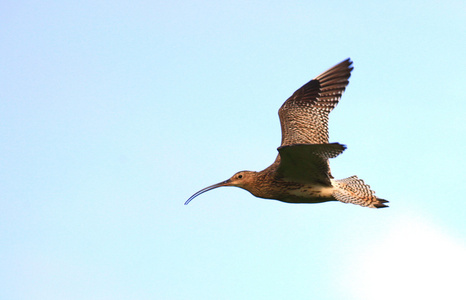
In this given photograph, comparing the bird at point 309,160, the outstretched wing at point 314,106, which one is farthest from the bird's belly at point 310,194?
the outstretched wing at point 314,106

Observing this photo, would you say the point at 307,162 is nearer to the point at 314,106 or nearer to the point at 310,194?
the point at 310,194

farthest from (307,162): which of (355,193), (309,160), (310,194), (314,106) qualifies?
(314,106)

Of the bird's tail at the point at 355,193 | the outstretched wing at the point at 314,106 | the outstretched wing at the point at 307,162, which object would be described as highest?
the outstretched wing at the point at 314,106

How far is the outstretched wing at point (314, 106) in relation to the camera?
487 inches

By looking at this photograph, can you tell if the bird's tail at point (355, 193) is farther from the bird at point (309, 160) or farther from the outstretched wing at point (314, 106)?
the outstretched wing at point (314, 106)

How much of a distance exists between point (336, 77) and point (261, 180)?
10.1 feet

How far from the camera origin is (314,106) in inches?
508

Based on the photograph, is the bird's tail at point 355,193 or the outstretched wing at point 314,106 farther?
the outstretched wing at point 314,106

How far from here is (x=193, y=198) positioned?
12852 mm

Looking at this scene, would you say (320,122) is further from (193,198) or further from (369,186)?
(193,198)

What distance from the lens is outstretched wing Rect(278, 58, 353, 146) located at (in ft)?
40.6

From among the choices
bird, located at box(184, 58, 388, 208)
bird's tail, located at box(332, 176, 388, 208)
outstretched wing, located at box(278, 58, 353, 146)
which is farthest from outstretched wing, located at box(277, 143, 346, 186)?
outstretched wing, located at box(278, 58, 353, 146)

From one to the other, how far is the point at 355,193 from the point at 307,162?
1424 mm

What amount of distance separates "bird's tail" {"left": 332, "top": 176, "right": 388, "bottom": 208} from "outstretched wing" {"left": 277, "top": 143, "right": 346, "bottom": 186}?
10.3 inches
